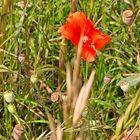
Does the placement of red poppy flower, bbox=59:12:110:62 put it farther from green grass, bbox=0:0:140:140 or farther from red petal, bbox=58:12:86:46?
green grass, bbox=0:0:140:140

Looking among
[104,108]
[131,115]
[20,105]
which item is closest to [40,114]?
[20,105]

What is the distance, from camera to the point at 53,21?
1.83m

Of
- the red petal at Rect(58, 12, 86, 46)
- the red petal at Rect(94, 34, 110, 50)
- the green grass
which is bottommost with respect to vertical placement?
the green grass

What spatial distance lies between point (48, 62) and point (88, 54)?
1.59ft

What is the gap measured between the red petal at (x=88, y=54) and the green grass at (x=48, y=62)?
0.48 feet

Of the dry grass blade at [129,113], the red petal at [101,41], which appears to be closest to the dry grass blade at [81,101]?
the dry grass blade at [129,113]

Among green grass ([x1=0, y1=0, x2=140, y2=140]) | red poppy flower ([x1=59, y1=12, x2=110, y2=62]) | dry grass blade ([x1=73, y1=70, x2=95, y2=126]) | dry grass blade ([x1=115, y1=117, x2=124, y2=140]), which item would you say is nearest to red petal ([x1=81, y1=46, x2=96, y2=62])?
red poppy flower ([x1=59, y1=12, x2=110, y2=62])

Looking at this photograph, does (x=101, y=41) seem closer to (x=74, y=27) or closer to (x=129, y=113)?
(x=74, y=27)

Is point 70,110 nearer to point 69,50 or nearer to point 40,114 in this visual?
point 40,114

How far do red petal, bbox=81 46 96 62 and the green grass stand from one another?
0.15 metres

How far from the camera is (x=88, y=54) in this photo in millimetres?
1331

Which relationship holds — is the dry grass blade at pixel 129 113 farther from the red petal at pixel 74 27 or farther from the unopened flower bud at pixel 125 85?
the red petal at pixel 74 27

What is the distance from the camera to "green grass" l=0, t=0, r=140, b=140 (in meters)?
1.52

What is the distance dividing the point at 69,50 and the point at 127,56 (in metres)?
0.22
